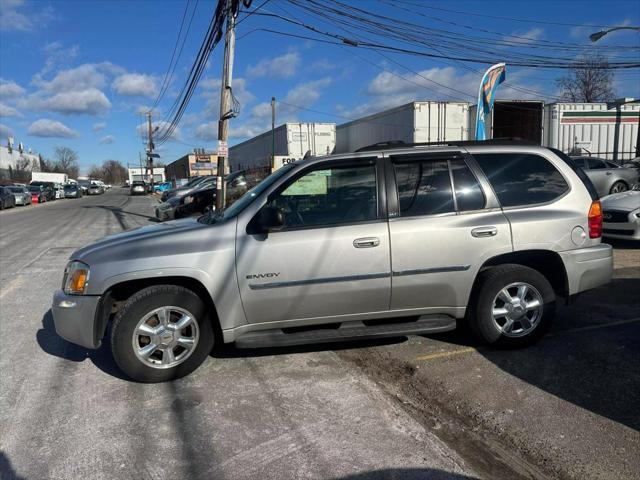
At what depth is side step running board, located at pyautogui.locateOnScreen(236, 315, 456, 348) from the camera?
393 cm

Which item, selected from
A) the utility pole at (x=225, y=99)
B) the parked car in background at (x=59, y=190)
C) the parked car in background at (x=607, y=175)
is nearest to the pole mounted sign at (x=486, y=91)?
the parked car in background at (x=607, y=175)

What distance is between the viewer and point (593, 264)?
439 cm

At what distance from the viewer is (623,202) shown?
8.81m

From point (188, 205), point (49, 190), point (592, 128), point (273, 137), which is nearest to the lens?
point (188, 205)

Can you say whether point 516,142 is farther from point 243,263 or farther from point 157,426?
point 157,426

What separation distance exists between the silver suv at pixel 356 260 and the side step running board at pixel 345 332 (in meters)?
0.01

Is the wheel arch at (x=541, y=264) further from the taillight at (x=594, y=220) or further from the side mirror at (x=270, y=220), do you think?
the side mirror at (x=270, y=220)

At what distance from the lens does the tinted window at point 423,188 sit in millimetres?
4141

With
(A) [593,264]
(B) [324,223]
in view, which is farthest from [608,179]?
(B) [324,223]

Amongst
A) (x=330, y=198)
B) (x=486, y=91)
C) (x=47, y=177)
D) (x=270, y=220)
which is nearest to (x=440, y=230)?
(x=330, y=198)

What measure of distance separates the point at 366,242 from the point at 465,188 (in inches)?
42.5

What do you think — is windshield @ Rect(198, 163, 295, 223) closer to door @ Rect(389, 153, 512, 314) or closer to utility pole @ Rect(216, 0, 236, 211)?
door @ Rect(389, 153, 512, 314)

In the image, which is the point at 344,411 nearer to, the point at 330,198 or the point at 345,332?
the point at 345,332

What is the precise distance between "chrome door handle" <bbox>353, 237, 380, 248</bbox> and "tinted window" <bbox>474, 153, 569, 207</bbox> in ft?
4.10
